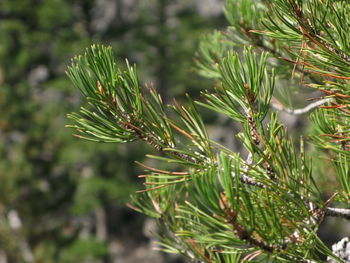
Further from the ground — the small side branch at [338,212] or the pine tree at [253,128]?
the pine tree at [253,128]

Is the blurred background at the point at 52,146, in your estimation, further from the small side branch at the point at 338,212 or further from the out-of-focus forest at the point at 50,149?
the small side branch at the point at 338,212

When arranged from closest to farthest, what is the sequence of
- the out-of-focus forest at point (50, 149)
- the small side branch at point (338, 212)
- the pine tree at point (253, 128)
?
the pine tree at point (253, 128) < the small side branch at point (338, 212) < the out-of-focus forest at point (50, 149)

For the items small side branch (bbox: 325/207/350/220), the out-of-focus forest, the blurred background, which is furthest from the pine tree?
the blurred background

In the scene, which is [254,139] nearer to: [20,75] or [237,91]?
[237,91]

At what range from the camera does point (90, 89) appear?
1.70m

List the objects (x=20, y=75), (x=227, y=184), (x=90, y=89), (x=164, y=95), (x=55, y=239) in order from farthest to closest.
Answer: (x=164, y=95) < (x=20, y=75) < (x=55, y=239) < (x=90, y=89) < (x=227, y=184)

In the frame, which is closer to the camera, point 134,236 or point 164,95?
point 164,95

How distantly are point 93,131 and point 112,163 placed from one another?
11.4 m

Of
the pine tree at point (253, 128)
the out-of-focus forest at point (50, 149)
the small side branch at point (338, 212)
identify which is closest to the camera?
the pine tree at point (253, 128)

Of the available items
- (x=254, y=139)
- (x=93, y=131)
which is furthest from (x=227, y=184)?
(x=93, y=131)

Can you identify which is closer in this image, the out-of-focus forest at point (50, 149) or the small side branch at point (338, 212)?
the small side branch at point (338, 212)

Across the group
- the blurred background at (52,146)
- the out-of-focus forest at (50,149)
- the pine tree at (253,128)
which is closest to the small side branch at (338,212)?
the pine tree at (253,128)

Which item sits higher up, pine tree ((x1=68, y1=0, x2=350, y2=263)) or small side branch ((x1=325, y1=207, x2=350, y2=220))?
pine tree ((x1=68, y1=0, x2=350, y2=263))

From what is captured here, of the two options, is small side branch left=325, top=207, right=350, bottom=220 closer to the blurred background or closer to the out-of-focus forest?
the out-of-focus forest
